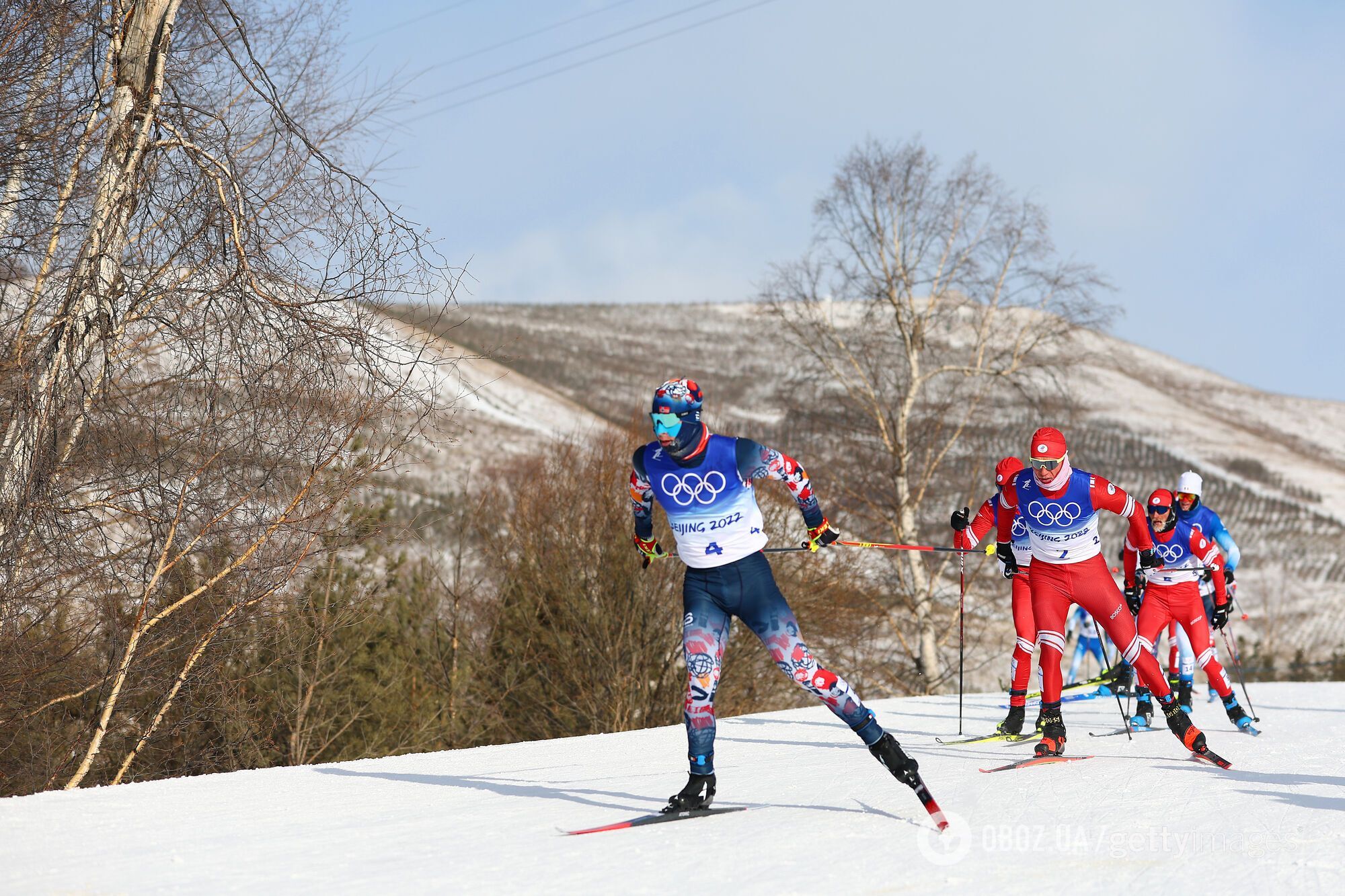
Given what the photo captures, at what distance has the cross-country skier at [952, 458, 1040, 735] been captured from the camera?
834 cm

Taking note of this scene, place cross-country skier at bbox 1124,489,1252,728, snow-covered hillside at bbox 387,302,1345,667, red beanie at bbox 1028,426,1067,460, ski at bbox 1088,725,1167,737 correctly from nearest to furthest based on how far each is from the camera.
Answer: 1. red beanie at bbox 1028,426,1067,460
2. ski at bbox 1088,725,1167,737
3. cross-country skier at bbox 1124,489,1252,728
4. snow-covered hillside at bbox 387,302,1345,667

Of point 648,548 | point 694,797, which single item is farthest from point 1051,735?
point 648,548

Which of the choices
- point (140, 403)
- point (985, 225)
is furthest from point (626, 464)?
point (140, 403)

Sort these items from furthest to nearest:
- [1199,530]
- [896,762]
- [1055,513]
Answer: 1. [1199,530]
2. [1055,513]
3. [896,762]

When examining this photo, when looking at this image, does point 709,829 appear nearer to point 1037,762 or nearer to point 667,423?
point 667,423

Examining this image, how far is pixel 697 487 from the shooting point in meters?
5.61

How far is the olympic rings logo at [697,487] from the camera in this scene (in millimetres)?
5598

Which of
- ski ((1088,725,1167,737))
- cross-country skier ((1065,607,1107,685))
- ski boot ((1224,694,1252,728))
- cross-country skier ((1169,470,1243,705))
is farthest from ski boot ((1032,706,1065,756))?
cross-country skier ((1065,607,1107,685))

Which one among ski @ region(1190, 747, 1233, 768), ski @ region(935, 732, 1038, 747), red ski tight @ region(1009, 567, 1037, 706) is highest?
red ski tight @ region(1009, 567, 1037, 706)

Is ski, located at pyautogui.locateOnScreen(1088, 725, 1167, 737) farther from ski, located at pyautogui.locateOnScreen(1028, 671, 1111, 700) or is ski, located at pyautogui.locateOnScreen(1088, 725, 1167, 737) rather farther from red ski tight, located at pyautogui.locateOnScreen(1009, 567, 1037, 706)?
ski, located at pyautogui.locateOnScreen(1028, 671, 1111, 700)

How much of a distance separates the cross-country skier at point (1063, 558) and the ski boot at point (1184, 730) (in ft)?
1.04

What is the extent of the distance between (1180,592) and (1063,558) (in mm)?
2385

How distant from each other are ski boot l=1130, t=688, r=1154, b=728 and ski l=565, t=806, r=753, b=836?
5.24 meters

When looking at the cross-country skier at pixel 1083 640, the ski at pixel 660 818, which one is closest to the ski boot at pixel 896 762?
the ski at pixel 660 818
